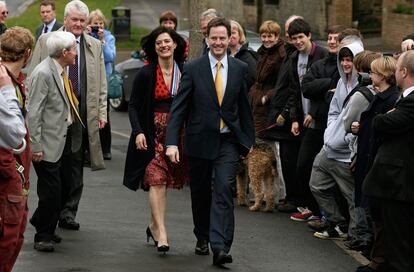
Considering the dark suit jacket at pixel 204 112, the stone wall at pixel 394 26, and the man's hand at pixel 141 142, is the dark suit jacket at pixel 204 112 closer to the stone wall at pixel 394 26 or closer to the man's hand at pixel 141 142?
the man's hand at pixel 141 142

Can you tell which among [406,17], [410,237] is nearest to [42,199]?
[410,237]

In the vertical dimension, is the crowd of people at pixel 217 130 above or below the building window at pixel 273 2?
above

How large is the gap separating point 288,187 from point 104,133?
474 cm

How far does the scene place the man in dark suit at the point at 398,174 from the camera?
991cm

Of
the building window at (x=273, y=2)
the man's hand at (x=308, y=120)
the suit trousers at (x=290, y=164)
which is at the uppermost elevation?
the man's hand at (x=308, y=120)

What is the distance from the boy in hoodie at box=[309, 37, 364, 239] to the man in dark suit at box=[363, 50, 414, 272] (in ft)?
5.63

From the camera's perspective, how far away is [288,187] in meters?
13.9

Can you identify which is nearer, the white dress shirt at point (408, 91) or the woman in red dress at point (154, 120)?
the white dress shirt at point (408, 91)

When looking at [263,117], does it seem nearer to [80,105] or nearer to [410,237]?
[80,105]

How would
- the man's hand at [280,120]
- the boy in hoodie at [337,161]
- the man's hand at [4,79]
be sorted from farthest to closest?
the man's hand at [280,120] → the boy in hoodie at [337,161] → the man's hand at [4,79]

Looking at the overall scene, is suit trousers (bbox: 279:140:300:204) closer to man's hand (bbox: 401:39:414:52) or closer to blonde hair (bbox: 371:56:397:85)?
man's hand (bbox: 401:39:414:52)

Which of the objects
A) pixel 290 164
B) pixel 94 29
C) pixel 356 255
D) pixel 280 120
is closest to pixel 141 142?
pixel 356 255

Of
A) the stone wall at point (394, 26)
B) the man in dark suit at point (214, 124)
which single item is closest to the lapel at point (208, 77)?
the man in dark suit at point (214, 124)

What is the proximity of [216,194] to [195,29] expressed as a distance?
629 centimetres
